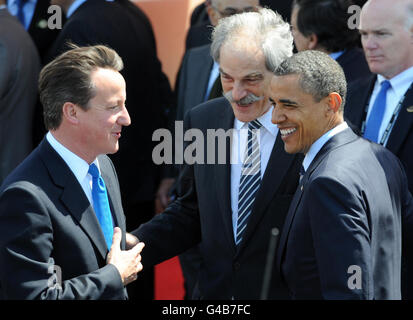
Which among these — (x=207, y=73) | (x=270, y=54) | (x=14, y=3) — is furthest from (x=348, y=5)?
(x=14, y=3)

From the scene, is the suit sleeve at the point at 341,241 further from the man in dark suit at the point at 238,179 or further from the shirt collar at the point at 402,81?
the shirt collar at the point at 402,81

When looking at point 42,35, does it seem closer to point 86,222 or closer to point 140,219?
point 140,219

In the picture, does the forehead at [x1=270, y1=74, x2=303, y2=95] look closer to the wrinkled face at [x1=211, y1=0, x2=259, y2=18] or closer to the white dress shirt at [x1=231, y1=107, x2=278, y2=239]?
the white dress shirt at [x1=231, y1=107, x2=278, y2=239]

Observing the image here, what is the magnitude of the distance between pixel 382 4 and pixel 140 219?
7.77 feet

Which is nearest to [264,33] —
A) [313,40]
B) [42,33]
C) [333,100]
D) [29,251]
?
[333,100]

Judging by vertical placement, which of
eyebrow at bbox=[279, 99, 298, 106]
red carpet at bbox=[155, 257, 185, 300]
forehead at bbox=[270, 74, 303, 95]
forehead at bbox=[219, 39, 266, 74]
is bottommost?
red carpet at bbox=[155, 257, 185, 300]

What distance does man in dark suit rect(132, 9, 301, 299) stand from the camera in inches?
155

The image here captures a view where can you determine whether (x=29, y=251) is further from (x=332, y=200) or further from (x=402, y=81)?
(x=402, y=81)

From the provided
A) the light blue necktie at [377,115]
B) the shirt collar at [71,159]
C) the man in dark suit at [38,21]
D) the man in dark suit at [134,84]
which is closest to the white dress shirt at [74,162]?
the shirt collar at [71,159]

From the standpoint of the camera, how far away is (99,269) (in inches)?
131

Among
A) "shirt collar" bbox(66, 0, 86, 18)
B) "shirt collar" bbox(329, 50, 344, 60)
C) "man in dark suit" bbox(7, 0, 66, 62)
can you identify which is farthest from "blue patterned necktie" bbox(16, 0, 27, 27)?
"shirt collar" bbox(329, 50, 344, 60)

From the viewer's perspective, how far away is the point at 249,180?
A: 158 inches

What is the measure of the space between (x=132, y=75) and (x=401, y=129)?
2.00m

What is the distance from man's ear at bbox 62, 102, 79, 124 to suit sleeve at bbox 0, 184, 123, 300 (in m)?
0.37
